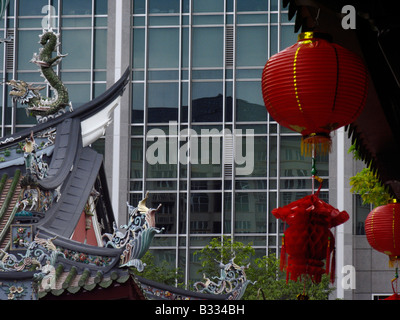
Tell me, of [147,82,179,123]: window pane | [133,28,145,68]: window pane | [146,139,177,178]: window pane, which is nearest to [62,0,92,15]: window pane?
[133,28,145,68]: window pane

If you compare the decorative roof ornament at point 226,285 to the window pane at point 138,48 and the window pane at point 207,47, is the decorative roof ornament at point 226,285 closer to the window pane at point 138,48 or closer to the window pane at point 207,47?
the window pane at point 207,47

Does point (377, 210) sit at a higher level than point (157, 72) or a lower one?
lower

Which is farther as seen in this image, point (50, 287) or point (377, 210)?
point (50, 287)

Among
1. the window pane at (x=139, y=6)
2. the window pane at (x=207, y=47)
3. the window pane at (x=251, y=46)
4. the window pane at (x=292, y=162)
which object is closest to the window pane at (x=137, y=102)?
the window pane at (x=207, y=47)

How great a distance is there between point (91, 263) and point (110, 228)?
620cm

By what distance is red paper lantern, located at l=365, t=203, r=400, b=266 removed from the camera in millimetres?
9422

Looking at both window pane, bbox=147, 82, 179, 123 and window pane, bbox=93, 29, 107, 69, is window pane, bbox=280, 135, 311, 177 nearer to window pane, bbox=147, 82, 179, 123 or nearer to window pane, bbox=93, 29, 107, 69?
window pane, bbox=147, 82, 179, 123

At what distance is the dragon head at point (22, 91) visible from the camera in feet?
49.3

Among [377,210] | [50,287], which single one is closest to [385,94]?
[377,210]

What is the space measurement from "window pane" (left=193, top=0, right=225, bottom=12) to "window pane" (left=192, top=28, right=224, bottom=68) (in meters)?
0.85

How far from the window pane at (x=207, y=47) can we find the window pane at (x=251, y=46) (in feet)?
2.49

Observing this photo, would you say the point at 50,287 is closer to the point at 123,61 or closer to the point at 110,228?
the point at 110,228

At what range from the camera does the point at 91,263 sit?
460 inches
